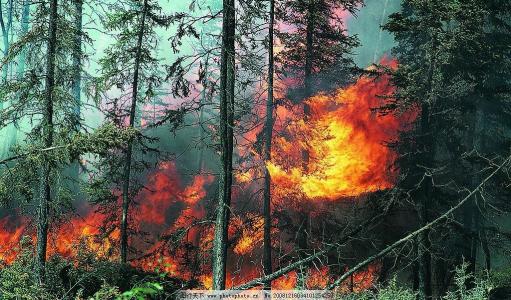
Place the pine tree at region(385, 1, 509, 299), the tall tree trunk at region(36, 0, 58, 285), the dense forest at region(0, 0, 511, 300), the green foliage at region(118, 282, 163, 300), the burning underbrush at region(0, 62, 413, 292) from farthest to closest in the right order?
1. the burning underbrush at region(0, 62, 413, 292)
2. the pine tree at region(385, 1, 509, 299)
3. the tall tree trunk at region(36, 0, 58, 285)
4. the dense forest at region(0, 0, 511, 300)
5. the green foliage at region(118, 282, 163, 300)

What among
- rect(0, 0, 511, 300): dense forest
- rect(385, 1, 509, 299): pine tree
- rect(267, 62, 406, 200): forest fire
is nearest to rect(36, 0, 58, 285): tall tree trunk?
rect(0, 0, 511, 300): dense forest

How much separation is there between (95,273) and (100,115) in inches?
1456

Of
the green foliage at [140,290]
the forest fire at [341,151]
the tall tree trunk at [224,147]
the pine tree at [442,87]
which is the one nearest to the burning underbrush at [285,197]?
the forest fire at [341,151]

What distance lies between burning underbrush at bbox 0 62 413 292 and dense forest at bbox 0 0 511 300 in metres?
0.15

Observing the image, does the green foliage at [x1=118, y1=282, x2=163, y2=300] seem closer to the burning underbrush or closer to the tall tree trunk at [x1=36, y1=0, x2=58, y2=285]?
the tall tree trunk at [x1=36, y1=0, x2=58, y2=285]

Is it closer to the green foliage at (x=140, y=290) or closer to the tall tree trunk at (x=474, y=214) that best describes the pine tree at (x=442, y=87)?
the tall tree trunk at (x=474, y=214)

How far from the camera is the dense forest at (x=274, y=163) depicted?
9.41 meters

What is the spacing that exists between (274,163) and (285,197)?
1.95m

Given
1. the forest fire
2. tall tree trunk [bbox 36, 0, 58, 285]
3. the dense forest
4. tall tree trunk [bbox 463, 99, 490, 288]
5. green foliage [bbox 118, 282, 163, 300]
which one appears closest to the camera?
green foliage [bbox 118, 282, 163, 300]

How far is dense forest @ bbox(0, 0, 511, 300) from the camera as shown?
9.41 meters

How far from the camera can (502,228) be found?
28344 millimetres

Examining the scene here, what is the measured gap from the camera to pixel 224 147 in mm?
10375

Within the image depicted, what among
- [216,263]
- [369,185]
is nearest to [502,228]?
[369,185]

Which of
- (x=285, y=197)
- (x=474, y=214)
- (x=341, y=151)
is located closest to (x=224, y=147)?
(x=285, y=197)
